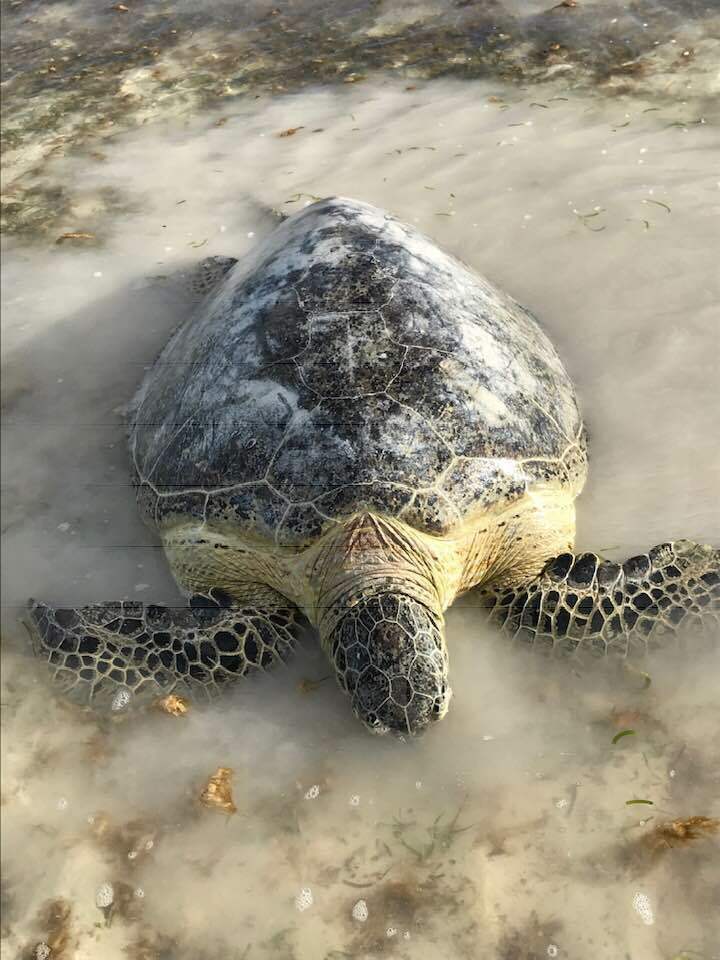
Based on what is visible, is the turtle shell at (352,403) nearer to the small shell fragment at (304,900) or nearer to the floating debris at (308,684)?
the floating debris at (308,684)

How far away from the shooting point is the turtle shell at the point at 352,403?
3.11m

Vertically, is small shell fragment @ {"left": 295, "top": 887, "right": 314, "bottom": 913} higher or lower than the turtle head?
lower

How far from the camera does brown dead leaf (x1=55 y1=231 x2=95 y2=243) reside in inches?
242

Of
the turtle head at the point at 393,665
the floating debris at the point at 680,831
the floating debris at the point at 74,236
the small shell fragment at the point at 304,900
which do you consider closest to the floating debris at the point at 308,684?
the turtle head at the point at 393,665

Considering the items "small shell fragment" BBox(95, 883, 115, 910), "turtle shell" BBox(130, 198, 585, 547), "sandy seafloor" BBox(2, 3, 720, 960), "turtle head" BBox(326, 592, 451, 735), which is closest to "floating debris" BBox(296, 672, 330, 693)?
"sandy seafloor" BBox(2, 3, 720, 960)

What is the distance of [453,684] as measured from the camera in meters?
3.27

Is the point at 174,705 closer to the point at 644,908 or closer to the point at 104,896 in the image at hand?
the point at 104,896

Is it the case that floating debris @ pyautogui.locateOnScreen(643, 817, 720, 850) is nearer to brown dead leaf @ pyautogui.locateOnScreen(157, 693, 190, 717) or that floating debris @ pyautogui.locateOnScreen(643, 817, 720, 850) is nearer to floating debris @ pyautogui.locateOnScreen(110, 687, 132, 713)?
brown dead leaf @ pyautogui.locateOnScreen(157, 693, 190, 717)

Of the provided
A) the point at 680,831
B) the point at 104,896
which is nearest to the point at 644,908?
the point at 680,831

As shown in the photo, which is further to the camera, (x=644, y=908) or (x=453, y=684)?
(x=453, y=684)

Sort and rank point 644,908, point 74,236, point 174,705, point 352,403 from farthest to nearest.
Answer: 1. point 74,236
2. point 174,705
3. point 352,403
4. point 644,908

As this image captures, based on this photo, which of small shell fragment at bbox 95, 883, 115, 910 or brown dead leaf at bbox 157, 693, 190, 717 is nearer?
small shell fragment at bbox 95, 883, 115, 910

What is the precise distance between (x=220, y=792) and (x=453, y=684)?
1.02m

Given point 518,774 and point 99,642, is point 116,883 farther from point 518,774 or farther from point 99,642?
point 518,774
